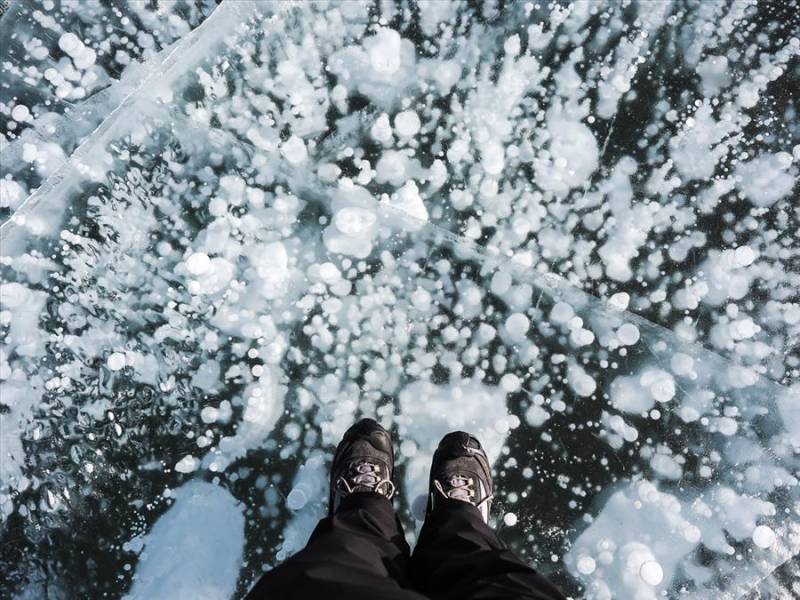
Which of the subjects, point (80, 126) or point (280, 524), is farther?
point (80, 126)

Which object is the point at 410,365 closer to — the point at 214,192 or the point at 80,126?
the point at 214,192

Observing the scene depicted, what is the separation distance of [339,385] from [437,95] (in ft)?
2.64

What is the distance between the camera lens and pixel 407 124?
4.99 ft

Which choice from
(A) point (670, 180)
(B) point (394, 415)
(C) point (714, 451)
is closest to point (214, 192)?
(B) point (394, 415)

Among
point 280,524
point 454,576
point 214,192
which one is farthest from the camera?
point 214,192

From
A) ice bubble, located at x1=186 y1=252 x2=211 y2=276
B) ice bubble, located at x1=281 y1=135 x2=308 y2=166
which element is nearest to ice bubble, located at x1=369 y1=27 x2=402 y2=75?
ice bubble, located at x1=281 y1=135 x2=308 y2=166

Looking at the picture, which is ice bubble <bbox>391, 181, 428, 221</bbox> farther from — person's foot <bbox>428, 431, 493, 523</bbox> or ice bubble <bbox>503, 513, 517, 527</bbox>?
ice bubble <bbox>503, 513, 517, 527</bbox>

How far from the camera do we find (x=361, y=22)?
155 cm

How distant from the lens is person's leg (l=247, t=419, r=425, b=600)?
89 centimetres

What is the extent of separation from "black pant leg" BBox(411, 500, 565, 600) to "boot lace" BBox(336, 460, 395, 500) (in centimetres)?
13

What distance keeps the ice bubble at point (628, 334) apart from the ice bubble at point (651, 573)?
20.7 inches

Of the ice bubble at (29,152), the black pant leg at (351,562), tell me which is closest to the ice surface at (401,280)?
the ice bubble at (29,152)

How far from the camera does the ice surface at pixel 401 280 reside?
4.52 ft

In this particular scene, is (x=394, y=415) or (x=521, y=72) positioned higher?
(x=521, y=72)
